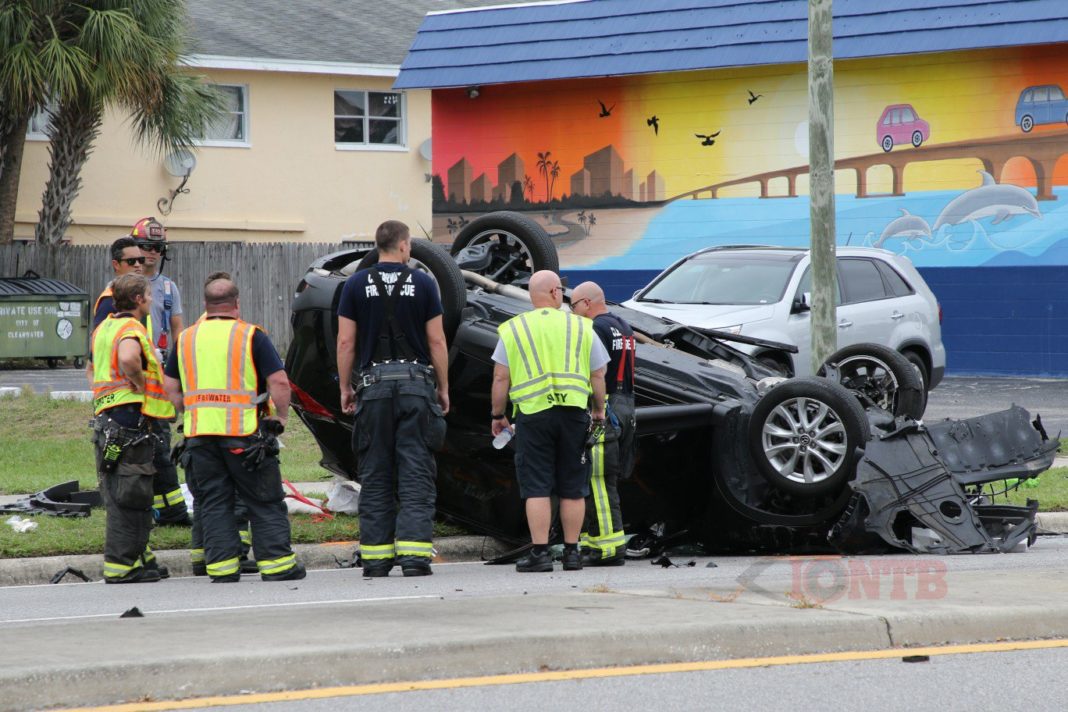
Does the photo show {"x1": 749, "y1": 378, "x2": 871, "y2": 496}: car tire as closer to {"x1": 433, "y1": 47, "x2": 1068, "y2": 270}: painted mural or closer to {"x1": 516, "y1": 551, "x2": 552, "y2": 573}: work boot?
{"x1": 516, "y1": 551, "x2": 552, "y2": 573}: work boot

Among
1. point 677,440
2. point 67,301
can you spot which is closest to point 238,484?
point 677,440

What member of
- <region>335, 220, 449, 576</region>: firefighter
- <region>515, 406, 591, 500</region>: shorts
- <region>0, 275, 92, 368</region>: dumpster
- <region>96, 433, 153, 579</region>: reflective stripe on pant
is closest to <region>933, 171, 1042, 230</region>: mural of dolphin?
<region>0, 275, 92, 368</region>: dumpster

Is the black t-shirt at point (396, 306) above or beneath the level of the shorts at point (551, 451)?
above

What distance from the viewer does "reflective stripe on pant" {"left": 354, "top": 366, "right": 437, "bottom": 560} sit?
875cm

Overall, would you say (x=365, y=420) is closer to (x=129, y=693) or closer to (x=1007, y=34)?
(x=129, y=693)

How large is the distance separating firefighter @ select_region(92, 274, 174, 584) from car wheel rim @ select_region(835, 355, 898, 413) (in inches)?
186

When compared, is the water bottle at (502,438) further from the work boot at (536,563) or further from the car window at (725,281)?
the car window at (725,281)

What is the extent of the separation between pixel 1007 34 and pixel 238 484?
15.3m

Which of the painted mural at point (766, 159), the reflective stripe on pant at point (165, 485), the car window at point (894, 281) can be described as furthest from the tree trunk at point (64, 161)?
the reflective stripe on pant at point (165, 485)

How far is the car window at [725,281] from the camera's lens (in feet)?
48.9

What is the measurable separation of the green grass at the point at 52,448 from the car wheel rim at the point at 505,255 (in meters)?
3.03

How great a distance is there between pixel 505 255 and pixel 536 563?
8.96ft

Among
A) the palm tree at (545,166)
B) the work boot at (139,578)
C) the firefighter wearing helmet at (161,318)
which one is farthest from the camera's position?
the palm tree at (545,166)

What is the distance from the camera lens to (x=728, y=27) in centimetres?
2336
